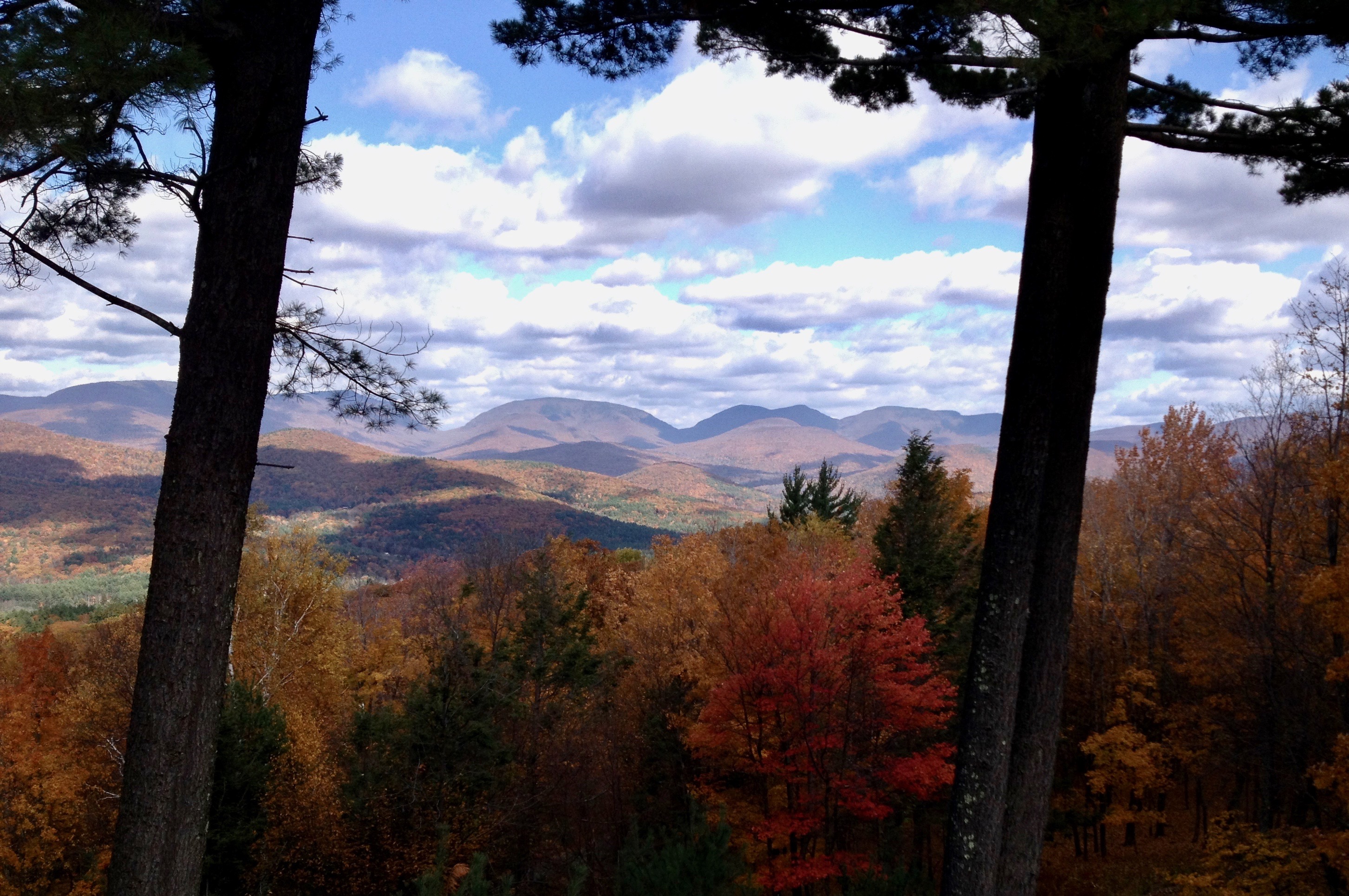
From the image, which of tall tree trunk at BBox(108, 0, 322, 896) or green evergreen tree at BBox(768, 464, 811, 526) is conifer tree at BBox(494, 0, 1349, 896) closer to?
tall tree trunk at BBox(108, 0, 322, 896)

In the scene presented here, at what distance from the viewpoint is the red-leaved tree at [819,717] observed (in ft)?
47.7

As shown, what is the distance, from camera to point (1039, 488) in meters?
5.41

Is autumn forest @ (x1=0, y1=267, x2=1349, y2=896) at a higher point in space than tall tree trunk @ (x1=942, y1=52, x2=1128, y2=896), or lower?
lower

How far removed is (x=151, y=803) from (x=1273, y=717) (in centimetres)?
1976

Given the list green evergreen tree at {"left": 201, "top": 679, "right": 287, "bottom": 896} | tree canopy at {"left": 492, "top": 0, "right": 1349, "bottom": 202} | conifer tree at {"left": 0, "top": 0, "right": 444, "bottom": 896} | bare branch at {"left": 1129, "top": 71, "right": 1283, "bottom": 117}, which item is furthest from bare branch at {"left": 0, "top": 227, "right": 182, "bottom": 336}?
green evergreen tree at {"left": 201, "top": 679, "right": 287, "bottom": 896}

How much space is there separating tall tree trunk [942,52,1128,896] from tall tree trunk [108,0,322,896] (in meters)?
4.87

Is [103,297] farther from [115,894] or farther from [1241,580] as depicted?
[1241,580]

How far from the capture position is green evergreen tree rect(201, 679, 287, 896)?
12.0 meters

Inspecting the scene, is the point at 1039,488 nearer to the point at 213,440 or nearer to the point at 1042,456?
the point at 1042,456

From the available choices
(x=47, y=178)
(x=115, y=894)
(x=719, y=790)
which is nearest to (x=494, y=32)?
(x=47, y=178)

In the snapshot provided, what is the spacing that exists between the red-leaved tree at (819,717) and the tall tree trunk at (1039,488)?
9156 mm

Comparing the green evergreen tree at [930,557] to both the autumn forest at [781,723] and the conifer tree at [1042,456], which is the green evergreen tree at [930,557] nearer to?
the autumn forest at [781,723]

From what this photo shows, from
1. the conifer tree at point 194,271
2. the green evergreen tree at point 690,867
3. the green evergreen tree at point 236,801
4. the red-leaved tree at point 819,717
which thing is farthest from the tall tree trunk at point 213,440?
the red-leaved tree at point 819,717

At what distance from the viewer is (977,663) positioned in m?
5.46
